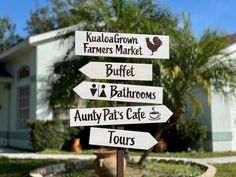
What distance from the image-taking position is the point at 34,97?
58.5 ft

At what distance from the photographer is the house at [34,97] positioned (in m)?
16.5

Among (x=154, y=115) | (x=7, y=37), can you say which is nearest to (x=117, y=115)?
(x=154, y=115)

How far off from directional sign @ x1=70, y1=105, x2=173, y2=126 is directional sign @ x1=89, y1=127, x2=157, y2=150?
115 millimetres

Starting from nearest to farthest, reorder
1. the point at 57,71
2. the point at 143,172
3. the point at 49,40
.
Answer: the point at 143,172 → the point at 57,71 → the point at 49,40

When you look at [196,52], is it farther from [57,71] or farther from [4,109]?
[4,109]

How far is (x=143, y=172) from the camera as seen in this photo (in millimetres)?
9312

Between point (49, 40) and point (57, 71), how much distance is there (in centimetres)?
745

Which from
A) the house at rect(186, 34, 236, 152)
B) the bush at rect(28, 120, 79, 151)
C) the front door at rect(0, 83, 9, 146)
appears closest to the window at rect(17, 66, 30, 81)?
the front door at rect(0, 83, 9, 146)

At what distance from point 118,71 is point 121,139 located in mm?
883

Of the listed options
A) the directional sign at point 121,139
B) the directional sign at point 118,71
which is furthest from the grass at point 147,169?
the directional sign at point 118,71

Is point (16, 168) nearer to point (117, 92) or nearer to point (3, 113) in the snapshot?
point (117, 92)

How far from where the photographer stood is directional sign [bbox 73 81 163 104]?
556 centimetres

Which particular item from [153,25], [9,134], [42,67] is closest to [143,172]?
[153,25]

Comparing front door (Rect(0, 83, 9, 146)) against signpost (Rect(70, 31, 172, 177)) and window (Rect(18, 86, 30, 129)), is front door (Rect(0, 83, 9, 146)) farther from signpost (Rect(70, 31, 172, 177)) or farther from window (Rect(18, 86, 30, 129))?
signpost (Rect(70, 31, 172, 177))
